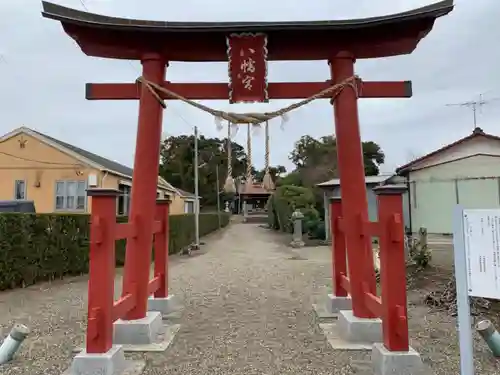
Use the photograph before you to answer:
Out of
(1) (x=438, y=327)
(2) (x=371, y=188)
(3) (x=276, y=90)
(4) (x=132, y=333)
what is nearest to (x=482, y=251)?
(1) (x=438, y=327)

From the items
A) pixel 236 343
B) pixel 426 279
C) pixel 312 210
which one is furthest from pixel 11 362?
pixel 312 210

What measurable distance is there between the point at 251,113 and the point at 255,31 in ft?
3.29

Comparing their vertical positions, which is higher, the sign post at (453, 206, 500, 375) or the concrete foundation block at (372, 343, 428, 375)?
the sign post at (453, 206, 500, 375)

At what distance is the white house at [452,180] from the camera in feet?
44.2

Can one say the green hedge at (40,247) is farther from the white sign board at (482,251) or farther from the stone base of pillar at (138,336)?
the white sign board at (482,251)

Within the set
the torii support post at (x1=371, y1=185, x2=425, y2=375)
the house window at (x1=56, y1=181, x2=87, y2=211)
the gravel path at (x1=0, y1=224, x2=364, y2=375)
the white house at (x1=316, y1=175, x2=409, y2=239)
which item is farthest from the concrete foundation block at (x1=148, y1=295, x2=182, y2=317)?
the house window at (x1=56, y1=181, x2=87, y2=211)

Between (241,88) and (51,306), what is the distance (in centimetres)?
477

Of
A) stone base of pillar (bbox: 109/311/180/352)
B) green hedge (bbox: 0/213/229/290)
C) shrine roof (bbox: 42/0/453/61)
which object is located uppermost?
shrine roof (bbox: 42/0/453/61)

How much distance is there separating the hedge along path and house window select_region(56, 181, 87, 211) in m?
13.9

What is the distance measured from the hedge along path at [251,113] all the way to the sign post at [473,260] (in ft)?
8.23

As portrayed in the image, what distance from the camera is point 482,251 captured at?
8.77 feet

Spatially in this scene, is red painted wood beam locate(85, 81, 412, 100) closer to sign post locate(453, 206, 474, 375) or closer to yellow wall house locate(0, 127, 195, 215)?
sign post locate(453, 206, 474, 375)

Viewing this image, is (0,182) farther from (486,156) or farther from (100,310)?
(486,156)

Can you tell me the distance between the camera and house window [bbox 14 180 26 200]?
58.1ft
